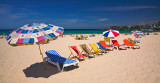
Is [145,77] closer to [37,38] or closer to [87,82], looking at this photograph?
[87,82]

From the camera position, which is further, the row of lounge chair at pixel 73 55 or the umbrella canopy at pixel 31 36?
the row of lounge chair at pixel 73 55

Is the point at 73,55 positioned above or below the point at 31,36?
below

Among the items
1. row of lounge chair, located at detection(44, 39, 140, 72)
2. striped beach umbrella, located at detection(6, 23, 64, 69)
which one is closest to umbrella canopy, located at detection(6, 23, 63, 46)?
striped beach umbrella, located at detection(6, 23, 64, 69)

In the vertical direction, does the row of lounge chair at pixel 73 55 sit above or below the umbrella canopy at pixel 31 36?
below

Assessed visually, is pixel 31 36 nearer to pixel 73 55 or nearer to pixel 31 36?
pixel 31 36

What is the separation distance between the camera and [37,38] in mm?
3170

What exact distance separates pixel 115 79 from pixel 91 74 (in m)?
0.89

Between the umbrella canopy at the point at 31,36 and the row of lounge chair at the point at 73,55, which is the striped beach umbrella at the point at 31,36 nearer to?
the umbrella canopy at the point at 31,36

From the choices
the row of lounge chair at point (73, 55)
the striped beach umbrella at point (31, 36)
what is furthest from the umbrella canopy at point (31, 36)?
the row of lounge chair at point (73, 55)

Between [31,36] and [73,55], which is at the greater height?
[31,36]

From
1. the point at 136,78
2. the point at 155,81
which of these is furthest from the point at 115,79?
the point at 155,81

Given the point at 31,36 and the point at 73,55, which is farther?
the point at 73,55

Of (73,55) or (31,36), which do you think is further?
(73,55)

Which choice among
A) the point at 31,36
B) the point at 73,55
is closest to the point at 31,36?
the point at 31,36
